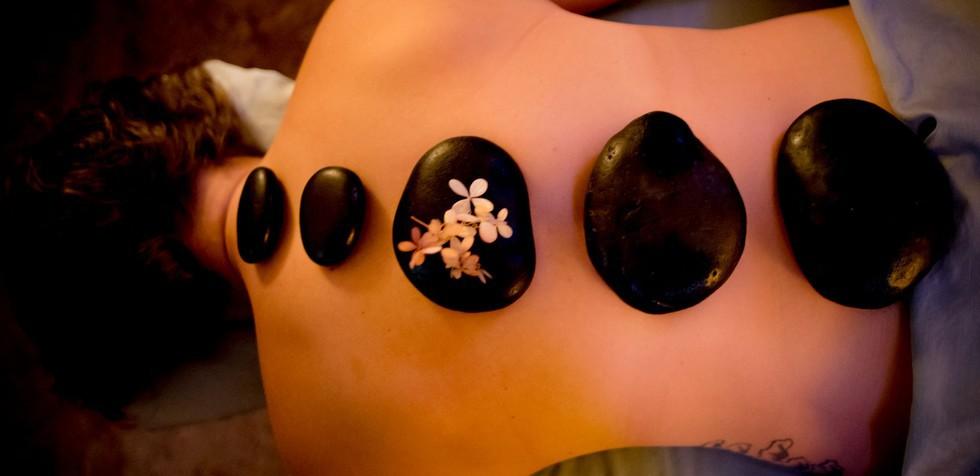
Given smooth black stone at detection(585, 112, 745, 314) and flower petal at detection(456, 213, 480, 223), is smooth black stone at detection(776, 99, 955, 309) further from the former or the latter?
flower petal at detection(456, 213, 480, 223)

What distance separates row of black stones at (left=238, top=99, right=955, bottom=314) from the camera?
57 cm

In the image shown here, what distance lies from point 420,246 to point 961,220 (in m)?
0.58

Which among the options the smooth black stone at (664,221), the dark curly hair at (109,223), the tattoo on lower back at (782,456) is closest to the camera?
the smooth black stone at (664,221)

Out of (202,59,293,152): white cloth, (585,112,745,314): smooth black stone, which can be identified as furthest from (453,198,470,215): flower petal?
(202,59,293,152): white cloth

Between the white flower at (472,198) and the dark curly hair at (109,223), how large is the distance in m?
0.53

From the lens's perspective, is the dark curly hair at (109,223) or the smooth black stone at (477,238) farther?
the dark curly hair at (109,223)

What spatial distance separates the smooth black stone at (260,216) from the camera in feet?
2.38

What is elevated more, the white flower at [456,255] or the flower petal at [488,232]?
the flower petal at [488,232]

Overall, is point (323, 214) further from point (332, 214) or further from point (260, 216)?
point (260, 216)

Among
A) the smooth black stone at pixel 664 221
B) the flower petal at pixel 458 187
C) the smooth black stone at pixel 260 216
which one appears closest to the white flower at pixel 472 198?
the flower petal at pixel 458 187

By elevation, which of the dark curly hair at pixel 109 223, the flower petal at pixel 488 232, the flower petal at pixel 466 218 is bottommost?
the dark curly hair at pixel 109 223

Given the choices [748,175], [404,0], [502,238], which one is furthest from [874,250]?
[404,0]

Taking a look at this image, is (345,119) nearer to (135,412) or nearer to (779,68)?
(779,68)

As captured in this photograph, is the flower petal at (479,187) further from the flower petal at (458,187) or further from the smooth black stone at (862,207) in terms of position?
the smooth black stone at (862,207)
